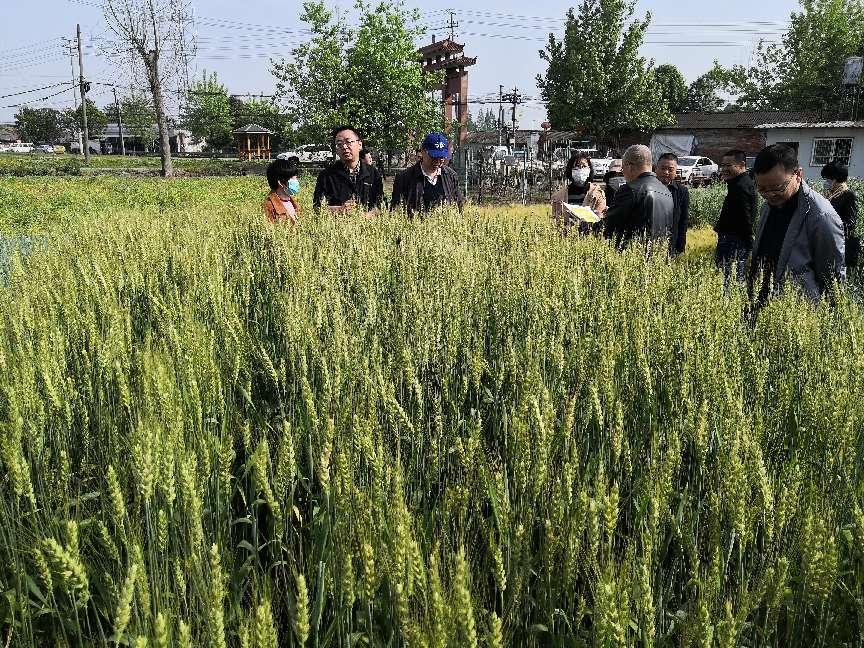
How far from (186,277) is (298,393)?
1.03 m

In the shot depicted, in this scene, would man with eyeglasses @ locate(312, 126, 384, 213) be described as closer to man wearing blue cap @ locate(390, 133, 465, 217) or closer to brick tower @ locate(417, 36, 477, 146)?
man wearing blue cap @ locate(390, 133, 465, 217)

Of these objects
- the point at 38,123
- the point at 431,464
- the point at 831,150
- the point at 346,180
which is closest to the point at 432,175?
the point at 346,180

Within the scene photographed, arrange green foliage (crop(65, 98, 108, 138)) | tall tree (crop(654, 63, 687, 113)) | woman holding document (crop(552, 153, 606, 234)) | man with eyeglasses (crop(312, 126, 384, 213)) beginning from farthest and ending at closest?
green foliage (crop(65, 98, 108, 138)) < tall tree (crop(654, 63, 687, 113)) < woman holding document (crop(552, 153, 606, 234)) < man with eyeglasses (crop(312, 126, 384, 213))

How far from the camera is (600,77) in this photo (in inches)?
1287

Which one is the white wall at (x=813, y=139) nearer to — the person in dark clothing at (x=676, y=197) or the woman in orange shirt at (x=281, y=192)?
the person in dark clothing at (x=676, y=197)

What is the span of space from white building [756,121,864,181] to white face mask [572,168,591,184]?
25446mm

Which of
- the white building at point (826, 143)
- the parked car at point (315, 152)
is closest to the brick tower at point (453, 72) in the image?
the parked car at point (315, 152)

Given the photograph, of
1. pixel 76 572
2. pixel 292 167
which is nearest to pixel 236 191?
pixel 292 167

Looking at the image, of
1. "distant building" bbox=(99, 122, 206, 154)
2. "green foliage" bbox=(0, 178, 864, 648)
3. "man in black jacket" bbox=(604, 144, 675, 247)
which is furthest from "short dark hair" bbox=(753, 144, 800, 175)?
"distant building" bbox=(99, 122, 206, 154)

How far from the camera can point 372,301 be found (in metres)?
2.28

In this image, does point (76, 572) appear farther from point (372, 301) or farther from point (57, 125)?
point (57, 125)

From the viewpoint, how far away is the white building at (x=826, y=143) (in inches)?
1068

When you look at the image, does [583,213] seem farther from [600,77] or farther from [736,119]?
[736,119]

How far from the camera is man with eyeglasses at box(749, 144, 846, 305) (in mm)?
3281
